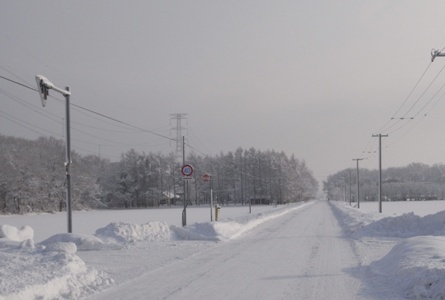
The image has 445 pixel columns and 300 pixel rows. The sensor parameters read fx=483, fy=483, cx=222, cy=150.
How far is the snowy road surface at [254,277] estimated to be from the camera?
30.9 feet

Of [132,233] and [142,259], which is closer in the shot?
[142,259]

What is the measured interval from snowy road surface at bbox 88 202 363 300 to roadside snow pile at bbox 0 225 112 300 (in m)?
0.73

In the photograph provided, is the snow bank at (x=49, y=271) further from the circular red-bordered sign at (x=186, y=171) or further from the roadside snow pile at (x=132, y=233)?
the circular red-bordered sign at (x=186, y=171)

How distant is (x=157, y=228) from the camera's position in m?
23.5

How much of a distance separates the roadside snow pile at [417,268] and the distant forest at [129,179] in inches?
3284

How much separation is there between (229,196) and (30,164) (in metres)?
68.6

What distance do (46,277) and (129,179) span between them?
12273 centimetres

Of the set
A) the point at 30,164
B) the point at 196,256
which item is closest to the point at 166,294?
the point at 196,256

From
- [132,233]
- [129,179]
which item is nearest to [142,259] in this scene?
[132,233]

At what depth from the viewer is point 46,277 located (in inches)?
381

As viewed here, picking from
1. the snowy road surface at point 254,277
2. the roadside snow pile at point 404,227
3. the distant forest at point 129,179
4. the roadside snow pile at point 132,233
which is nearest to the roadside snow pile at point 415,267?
the snowy road surface at point 254,277

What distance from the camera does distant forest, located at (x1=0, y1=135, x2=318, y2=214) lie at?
295 feet

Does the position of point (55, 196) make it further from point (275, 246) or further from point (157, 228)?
point (275, 246)

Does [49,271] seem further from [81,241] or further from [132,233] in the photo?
[132,233]
